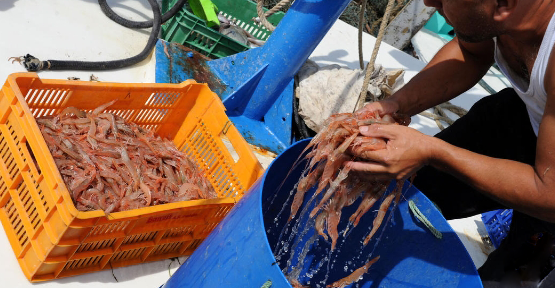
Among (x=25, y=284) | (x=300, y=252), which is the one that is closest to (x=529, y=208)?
(x=300, y=252)

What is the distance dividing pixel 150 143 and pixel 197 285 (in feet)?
4.74

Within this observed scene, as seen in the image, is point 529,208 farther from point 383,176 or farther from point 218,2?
point 218,2

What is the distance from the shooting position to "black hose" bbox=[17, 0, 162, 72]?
3.69 m

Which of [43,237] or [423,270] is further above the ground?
[423,270]

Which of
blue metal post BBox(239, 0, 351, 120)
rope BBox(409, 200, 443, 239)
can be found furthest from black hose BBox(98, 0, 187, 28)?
rope BBox(409, 200, 443, 239)

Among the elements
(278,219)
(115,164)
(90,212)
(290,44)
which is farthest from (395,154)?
(290,44)

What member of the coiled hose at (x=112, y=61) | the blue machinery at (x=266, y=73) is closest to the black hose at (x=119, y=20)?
the coiled hose at (x=112, y=61)

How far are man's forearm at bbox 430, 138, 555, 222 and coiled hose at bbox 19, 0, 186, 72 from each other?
2824 millimetres

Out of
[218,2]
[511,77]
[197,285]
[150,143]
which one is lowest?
[150,143]

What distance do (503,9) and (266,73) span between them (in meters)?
2.35

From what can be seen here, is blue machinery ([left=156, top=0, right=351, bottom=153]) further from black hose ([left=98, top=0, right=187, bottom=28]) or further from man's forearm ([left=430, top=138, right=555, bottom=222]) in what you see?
man's forearm ([left=430, top=138, right=555, bottom=222])

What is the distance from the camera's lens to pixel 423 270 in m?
2.50

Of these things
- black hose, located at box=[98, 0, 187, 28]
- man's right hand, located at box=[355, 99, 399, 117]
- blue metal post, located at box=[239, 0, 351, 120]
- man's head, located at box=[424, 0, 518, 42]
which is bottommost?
black hose, located at box=[98, 0, 187, 28]

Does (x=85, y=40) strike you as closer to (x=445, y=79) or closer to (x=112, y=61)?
(x=112, y=61)
